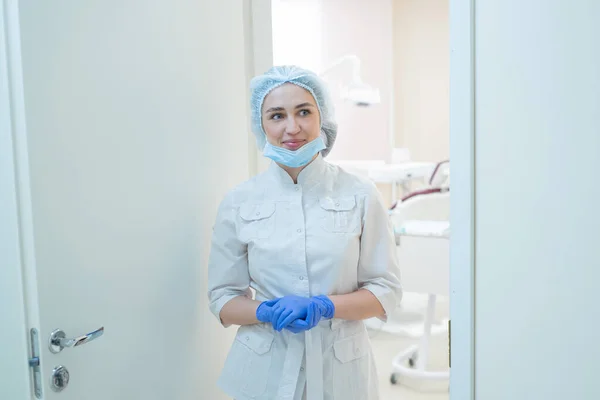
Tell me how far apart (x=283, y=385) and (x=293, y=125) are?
65cm

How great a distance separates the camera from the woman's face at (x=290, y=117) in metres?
1.32

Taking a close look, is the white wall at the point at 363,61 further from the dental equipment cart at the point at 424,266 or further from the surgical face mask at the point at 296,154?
the surgical face mask at the point at 296,154

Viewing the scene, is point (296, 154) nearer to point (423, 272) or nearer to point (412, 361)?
point (423, 272)

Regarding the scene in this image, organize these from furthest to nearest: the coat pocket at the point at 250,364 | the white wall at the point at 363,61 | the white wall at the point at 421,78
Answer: the white wall at the point at 421,78 < the white wall at the point at 363,61 < the coat pocket at the point at 250,364

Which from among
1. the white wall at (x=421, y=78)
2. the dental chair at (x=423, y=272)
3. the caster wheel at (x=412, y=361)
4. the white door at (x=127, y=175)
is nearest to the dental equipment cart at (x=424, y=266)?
the dental chair at (x=423, y=272)

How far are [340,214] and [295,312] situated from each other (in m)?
0.29

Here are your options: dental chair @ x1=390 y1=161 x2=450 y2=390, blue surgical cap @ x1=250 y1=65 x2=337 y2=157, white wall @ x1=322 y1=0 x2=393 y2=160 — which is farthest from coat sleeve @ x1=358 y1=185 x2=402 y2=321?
white wall @ x1=322 y1=0 x2=393 y2=160

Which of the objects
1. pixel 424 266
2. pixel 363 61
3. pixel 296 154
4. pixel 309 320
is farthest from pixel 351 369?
pixel 363 61

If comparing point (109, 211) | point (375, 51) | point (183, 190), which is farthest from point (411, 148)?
point (109, 211)

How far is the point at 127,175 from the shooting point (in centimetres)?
120

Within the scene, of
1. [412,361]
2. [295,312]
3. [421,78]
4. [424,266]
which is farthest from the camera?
[421,78]

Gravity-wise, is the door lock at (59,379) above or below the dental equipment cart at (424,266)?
above

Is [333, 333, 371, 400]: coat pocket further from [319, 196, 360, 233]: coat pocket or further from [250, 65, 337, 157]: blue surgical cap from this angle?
[250, 65, 337, 157]: blue surgical cap

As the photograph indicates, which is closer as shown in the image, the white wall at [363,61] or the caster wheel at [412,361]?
the caster wheel at [412,361]
